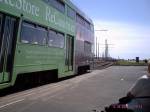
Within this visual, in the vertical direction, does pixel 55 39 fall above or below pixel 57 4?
below

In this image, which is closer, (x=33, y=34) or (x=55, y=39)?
(x=33, y=34)

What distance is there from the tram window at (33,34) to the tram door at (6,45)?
0.92 m

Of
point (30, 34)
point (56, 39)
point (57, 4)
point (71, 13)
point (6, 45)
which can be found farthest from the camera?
point (71, 13)

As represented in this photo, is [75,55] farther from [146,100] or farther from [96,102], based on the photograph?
[146,100]

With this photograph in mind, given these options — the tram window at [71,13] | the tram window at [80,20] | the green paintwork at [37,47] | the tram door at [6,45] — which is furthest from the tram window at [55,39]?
the tram window at [80,20]

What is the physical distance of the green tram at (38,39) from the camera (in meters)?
12.7

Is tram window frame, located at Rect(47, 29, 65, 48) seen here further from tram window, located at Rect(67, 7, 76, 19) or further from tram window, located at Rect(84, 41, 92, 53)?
tram window, located at Rect(84, 41, 92, 53)

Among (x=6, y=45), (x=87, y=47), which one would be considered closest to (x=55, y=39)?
(x=6, y=45)

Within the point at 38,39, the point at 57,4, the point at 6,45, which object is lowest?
the point at 6,45

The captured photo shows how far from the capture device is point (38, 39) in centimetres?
1612

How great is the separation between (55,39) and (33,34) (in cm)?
368

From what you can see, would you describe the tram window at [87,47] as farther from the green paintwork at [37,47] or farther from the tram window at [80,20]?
the green paintwork at [37,47]

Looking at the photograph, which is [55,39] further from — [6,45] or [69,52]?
[6,45]

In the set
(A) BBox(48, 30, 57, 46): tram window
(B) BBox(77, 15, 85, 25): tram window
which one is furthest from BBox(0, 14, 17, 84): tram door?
(B) BBox(77, 15, 85, 25): tram window
